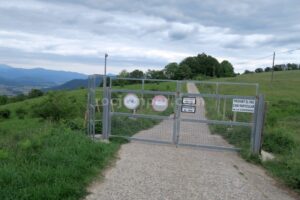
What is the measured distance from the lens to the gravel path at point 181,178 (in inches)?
251

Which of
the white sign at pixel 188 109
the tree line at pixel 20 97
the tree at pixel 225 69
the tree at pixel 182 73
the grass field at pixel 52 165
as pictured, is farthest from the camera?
the tree at pixel 225 69

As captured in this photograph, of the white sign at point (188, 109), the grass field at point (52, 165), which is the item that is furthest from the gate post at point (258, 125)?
the grass field at point (52, 165)

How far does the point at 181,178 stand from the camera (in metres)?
7.46

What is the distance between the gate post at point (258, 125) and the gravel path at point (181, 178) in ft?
2.02

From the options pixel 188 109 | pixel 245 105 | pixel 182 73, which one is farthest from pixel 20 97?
pixel 245 105

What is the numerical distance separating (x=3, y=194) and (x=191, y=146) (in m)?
6.86

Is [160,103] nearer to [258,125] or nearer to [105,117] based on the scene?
[105,117]

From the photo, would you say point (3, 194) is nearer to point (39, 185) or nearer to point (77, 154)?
point (39, 185)

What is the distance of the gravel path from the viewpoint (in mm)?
6375

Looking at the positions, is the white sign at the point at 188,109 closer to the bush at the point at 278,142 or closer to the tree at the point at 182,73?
the bush at the point at 278,142

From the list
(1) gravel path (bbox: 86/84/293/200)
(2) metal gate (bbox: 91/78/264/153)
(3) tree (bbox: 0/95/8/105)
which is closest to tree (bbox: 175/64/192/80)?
(3) tree (bbox: 0/95/8/105)

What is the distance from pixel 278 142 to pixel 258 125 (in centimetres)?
176

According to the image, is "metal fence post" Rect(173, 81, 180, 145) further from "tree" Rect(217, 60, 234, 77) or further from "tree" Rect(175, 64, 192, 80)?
"tree" Rect(217, 60, 234, 77)

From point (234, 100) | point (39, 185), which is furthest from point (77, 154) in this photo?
point (234, 100)
